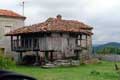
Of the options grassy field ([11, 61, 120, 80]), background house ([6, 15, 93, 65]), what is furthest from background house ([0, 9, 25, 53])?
grassy field ([11, 61, 120, 80])

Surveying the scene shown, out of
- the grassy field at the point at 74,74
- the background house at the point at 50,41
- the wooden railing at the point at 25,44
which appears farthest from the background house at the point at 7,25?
the grassy field at the point at 74,74

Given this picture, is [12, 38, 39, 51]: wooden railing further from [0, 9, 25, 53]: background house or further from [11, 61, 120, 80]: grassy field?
[11, 61, 120, 80]: grassy field

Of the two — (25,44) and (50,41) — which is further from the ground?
(50,41)

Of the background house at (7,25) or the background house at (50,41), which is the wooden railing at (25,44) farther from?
the background house at (7,25)

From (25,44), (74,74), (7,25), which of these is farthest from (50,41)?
(74,74)

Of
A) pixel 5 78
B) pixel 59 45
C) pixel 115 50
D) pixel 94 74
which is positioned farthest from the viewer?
pixel 115 50

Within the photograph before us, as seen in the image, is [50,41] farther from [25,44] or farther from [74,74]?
[74,74]

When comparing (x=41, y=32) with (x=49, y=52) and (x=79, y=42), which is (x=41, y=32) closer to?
(x=49, y=52)

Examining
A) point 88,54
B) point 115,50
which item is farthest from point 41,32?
point 115,50

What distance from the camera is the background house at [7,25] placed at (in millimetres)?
44812

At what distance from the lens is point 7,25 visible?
45.4 m

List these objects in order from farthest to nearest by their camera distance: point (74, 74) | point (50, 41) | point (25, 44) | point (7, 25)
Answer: point (7, 25) → point (25, 44) → point (50, 41) → point (74, 74)

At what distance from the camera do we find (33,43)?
37.4 metres

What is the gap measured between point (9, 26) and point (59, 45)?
1119 cm
